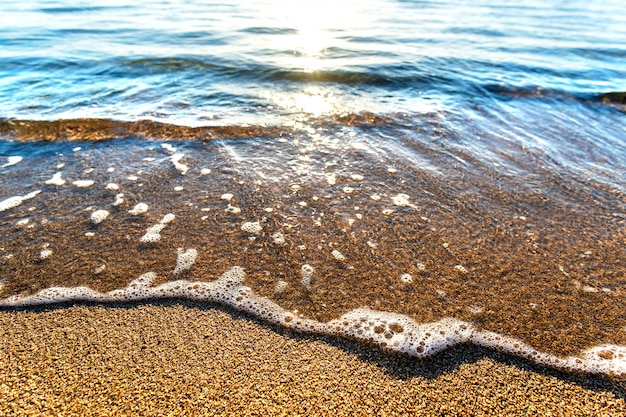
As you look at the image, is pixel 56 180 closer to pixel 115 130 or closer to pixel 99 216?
pixel 99 216

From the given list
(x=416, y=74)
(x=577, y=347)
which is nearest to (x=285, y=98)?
(x=416, y=74)

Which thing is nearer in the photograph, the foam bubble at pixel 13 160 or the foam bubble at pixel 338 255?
the foam bubble at pixel 338 255

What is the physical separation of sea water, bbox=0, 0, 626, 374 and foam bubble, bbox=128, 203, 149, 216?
57 mm

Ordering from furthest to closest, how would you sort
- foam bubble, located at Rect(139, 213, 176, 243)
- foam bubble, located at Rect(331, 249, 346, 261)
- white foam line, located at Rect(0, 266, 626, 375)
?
foam bubble, located at Rect(139, 213, 176, 243) → foam bubble, located at Rect(331, 249, 346, 261) → white foam line, located at Rect(0, 266, 626, 375)

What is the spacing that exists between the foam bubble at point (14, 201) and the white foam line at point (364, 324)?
1440mm

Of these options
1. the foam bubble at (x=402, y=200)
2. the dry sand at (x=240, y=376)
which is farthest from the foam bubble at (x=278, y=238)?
the foam bubble at (x=402, y=200)

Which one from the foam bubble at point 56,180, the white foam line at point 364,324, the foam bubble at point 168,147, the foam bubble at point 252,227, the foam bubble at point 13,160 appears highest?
the foam bubble at point 168,147

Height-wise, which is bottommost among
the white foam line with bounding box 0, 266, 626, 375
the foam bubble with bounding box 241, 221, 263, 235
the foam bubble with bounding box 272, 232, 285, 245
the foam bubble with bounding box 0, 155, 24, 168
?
the white foam line with bounding box 0, 266, 626, 375

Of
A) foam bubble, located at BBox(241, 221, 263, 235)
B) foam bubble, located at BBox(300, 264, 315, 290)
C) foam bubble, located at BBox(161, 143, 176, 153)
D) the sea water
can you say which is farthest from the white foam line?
foam bubble, located at BBox(161, 143, 176, 153)

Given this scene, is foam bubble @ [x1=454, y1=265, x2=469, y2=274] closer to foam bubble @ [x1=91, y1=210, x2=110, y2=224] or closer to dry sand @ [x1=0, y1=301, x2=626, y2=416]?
dry sand @ [x1=0, y1=301, x2=626, y2=416]

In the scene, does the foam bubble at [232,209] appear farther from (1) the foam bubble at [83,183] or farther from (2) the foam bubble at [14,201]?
(2) the foam bubble at [14,201]

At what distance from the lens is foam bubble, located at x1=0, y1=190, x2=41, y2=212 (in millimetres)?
3589

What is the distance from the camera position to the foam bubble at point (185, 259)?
9.62 ft

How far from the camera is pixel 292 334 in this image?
2.42m
